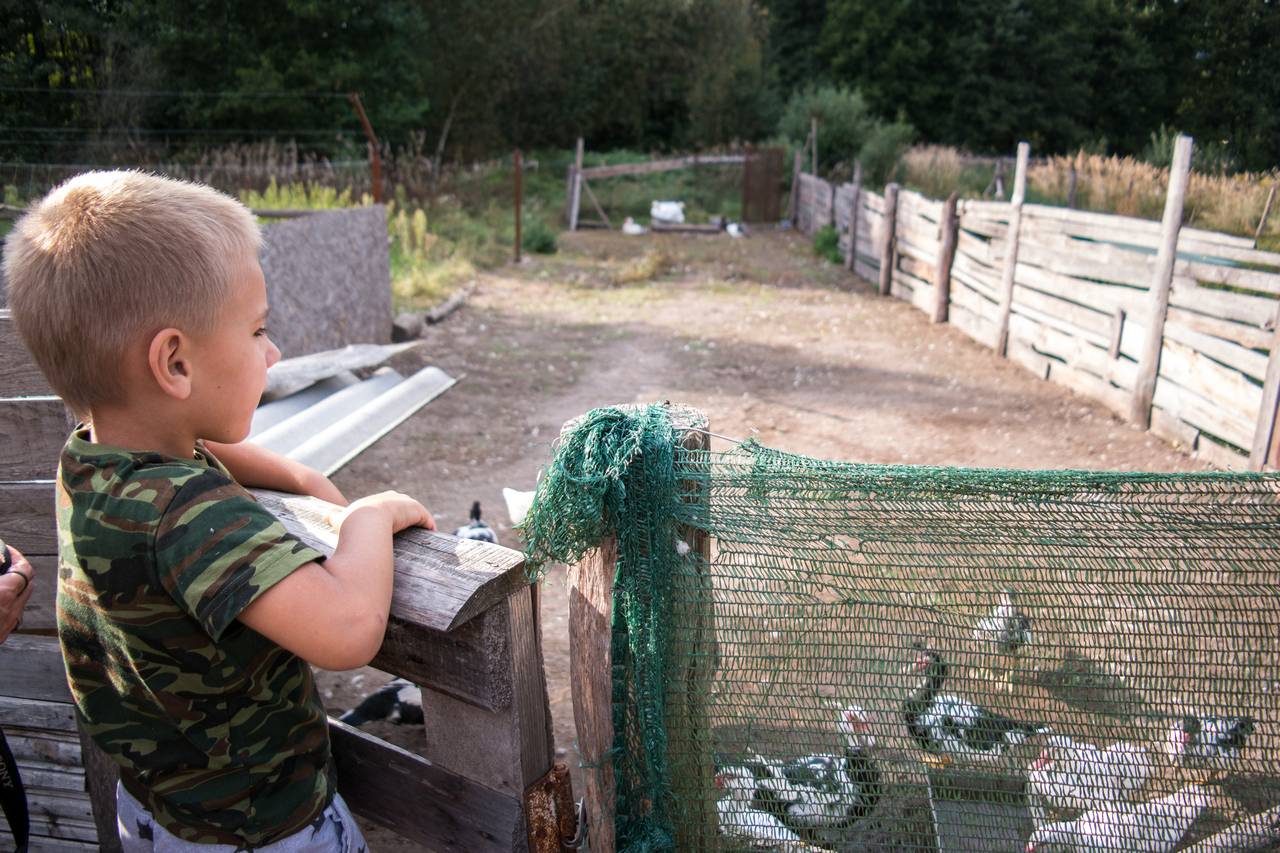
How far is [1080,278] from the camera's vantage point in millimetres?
7246

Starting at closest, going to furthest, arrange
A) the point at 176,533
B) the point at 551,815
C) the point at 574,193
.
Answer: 1. the point at 176,533
2. the point at 551,815
3. the point at 574,193

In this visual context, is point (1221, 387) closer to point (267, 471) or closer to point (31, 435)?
point (267, 471)

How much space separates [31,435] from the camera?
5.33ft

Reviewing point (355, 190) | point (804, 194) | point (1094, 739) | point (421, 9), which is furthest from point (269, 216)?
point (421, 9)

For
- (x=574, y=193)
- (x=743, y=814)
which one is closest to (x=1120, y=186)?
(x=743, y=814)

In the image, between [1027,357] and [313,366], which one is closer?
[313,366]

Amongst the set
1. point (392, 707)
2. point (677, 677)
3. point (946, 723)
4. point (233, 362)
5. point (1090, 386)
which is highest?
point (233, 362)

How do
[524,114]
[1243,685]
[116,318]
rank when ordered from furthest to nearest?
[524,114], [1243,685], [116,318]

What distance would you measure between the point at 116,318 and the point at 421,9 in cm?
2648

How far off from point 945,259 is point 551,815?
31.4 feet

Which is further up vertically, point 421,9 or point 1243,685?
point 421,9

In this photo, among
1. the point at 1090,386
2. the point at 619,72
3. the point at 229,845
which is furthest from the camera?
the point at 619,72

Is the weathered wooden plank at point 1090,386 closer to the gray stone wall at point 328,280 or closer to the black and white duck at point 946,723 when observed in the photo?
the black and white duck at point 946,723

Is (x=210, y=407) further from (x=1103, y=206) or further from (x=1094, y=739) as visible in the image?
(x=1103, y=206)
